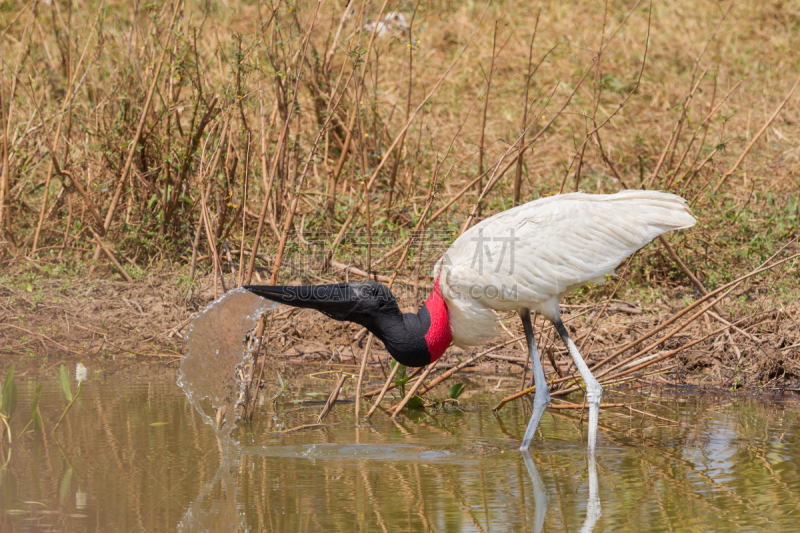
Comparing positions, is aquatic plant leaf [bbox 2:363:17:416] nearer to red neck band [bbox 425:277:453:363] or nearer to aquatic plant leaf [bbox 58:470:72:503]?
aquatic plant leaf [bbox 58:470:72:503]

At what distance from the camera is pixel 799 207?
22.7 ft

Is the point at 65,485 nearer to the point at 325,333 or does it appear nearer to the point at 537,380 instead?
the point at 537,380

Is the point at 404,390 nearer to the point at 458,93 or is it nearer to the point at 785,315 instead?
the point at 785,315

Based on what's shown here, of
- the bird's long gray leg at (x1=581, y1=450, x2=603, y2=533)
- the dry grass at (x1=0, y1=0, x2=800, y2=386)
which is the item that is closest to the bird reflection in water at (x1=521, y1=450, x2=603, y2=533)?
the bird's long gray leg at (x1=581, y1=450, x2=603, y2=533)

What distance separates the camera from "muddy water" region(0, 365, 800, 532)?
317 cm

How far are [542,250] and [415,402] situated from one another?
1.20m

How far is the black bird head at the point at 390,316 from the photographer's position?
4.22m

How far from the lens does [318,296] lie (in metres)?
4.16

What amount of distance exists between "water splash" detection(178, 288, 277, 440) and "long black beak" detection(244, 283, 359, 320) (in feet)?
1.08

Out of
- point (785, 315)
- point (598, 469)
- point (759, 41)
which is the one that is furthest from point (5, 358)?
point (759, 41)

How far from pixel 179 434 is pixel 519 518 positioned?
1.79 metres

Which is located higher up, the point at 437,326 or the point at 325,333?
the point at 325,333

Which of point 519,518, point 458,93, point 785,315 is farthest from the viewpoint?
point 458,93

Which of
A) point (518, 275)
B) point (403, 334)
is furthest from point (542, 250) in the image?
point (403, 334)
